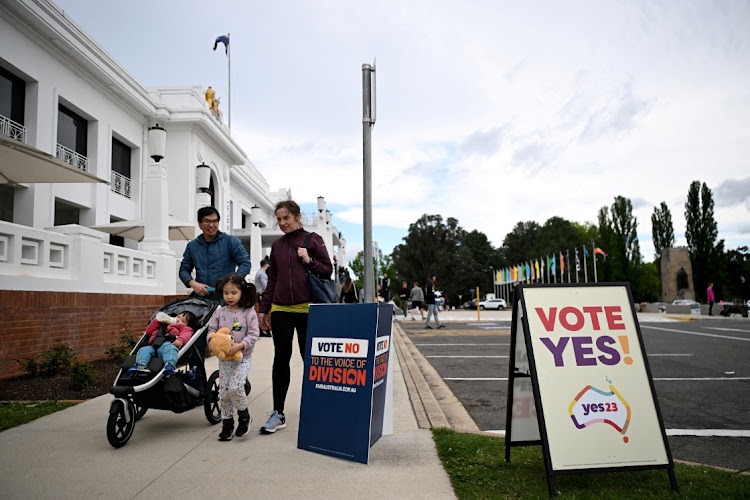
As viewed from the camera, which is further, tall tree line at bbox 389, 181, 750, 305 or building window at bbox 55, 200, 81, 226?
tall tree line at bbox 389, 181, 750, 305

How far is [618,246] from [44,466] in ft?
239

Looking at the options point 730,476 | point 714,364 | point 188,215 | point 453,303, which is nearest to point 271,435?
point 730,476

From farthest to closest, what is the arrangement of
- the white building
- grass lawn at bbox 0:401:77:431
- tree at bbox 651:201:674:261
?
tree at bbox 651:201:674:261 < the white building < grass lawn at bbox 0:401:77:431

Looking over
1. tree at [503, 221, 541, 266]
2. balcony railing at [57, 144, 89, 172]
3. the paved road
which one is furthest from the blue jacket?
tree at [503, 221, 541, 266]

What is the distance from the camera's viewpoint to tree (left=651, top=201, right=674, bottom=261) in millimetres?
66125

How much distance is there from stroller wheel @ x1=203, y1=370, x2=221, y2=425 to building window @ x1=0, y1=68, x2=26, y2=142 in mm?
12094

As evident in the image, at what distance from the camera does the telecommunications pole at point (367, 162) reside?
17.2 feet

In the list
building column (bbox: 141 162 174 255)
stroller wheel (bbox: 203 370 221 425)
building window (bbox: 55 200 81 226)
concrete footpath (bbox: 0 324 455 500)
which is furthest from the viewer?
building window (bbox: 55 200 81 226)

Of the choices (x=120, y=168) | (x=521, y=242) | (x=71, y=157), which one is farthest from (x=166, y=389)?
(x=521, y=242)

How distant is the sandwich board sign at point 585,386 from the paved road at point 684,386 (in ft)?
4.09

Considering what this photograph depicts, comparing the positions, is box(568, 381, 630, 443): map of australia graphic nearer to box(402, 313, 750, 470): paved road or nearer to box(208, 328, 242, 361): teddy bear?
box(402, 313, 750, 470): paved road

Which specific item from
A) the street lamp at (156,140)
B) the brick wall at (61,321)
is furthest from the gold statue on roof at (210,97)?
the brick wall at (61,321)

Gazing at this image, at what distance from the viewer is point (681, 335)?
15336 millimetres

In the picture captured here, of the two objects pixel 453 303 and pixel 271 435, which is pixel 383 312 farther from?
pixel 453 303
